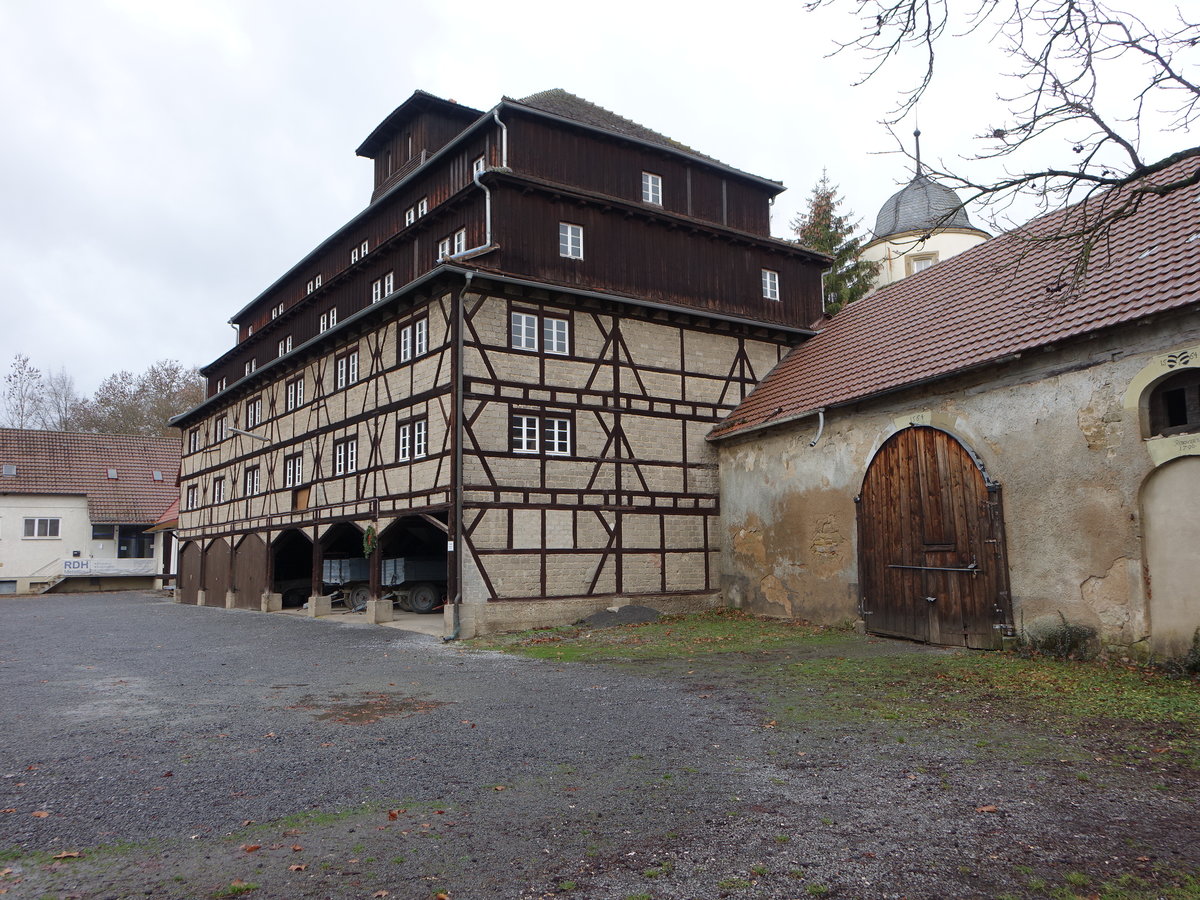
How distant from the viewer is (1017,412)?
12.4 m

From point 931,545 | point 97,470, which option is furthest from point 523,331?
point 97,470

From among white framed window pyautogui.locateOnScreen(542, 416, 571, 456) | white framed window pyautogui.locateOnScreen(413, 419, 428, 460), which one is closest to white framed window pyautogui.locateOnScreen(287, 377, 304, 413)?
white framed window pyautogui.locateOnScreen(413, 419, 428, 460)

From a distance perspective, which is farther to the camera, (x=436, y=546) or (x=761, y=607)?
(x=436, y=546)

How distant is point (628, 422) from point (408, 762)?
504 inches

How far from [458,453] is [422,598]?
7.59 m

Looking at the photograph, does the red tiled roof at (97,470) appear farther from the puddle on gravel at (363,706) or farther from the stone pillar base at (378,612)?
the puddle on gravel at (363,706)

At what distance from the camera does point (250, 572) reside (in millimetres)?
26859

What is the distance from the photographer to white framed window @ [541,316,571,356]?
18.3 metres

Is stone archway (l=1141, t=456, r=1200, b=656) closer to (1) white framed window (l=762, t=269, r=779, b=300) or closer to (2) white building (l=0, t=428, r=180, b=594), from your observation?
(1) white framed window (l=762, t=269, r=779, b=300)

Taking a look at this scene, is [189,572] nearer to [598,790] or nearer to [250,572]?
[250,572]

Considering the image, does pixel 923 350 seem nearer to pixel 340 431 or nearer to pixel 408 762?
pixel 408 762

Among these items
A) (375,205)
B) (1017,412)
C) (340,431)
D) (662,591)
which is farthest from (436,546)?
(1017,412)

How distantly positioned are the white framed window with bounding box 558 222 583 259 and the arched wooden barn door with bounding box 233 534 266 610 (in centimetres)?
1386

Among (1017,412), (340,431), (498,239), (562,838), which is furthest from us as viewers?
(340,431)
